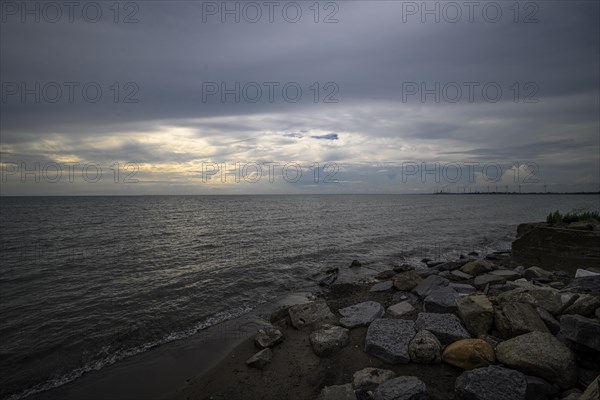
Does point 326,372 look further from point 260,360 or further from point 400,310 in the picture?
point 400,310

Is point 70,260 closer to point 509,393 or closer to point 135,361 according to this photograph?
point 135,361

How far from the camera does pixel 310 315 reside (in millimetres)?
10352

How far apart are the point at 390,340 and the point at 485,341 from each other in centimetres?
208

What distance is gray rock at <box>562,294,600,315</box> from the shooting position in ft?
23.8

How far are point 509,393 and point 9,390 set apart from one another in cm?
1165

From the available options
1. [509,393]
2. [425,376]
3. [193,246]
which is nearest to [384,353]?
[425,376]

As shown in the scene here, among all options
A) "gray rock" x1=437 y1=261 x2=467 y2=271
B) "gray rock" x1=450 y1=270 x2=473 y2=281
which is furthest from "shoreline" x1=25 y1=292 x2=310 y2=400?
"gray rock" x1=437 y1=261 x2=467 y2=271

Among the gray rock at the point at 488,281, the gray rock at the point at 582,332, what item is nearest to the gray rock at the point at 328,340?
the gray rock at the point at 582,332

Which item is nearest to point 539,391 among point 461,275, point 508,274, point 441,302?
point 441,302

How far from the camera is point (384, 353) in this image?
717cm

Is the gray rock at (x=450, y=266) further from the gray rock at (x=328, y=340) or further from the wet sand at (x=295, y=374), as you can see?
the gray rock at (x=328, y=340)

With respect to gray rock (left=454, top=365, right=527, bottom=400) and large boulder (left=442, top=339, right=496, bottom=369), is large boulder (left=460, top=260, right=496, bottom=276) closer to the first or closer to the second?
large boulder (left=442, top=339, right=496, bottom=369)

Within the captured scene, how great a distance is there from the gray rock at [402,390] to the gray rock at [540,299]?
159 inches

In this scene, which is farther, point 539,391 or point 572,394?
point 539,391
